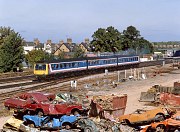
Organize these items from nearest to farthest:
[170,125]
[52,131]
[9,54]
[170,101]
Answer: [170,125] → [52,131] → [170,101] → [9,54]

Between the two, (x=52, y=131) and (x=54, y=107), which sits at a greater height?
(x=54, y=107)

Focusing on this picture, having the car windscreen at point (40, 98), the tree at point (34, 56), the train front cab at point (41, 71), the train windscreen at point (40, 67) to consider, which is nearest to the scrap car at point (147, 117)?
the car windscreen at point (40, 98)

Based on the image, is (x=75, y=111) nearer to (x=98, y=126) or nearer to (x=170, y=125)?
(x=98, y=126)

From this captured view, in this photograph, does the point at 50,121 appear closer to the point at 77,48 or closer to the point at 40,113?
the point at 40,113

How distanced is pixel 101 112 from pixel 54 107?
2685mm

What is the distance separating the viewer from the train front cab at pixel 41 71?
146ft

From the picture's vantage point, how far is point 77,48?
298 feet

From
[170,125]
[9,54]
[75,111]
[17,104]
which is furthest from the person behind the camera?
[9,54]

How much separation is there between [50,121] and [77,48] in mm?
73050

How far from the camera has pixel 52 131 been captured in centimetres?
1761

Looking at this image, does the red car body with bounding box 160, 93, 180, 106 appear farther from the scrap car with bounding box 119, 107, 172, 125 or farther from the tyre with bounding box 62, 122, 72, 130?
the tyre with bounding box 62, 122, 72, 130

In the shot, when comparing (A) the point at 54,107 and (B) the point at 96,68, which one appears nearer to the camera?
(A) the point at 54,107

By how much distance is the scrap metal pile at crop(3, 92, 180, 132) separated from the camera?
54.2 ft

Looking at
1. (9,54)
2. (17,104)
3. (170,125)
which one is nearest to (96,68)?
(9,54)
